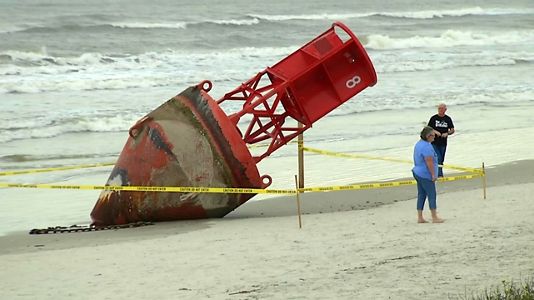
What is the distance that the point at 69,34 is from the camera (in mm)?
47594

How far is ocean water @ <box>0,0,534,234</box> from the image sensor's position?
18.5m

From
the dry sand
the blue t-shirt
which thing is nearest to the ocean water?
the dry sand

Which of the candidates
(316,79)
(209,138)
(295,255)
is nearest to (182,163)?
(209,138)

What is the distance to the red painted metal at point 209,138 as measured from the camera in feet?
44.2

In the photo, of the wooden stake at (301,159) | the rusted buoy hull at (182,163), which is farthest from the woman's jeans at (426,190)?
the wooden stake at (301,159)

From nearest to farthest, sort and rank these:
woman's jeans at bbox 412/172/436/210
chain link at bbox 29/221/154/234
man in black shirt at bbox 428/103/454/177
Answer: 1. woman's jeans at bbox 412/172/436/210
2. chain link at bbox 29/221/154/234
3. man in black shirt at bbox 428/103/454/177

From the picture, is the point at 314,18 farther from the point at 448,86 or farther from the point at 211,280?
the point at 211,280

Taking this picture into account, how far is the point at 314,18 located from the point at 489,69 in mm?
29121

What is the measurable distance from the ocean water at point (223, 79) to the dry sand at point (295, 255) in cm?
237

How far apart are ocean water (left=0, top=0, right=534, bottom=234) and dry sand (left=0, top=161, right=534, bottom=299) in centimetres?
237

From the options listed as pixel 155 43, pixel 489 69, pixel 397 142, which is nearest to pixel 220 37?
pixel 155 43

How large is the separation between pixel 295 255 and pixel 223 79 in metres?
21.6

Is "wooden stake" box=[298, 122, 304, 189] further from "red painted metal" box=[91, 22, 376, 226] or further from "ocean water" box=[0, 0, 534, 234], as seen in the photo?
"ocean water" box=[0, 0, 534, 234]

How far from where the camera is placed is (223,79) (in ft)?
107
